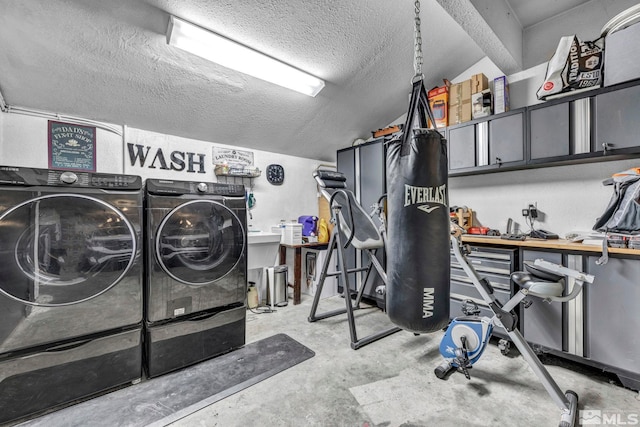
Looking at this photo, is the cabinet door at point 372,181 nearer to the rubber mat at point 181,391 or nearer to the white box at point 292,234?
the white box at point 292,234

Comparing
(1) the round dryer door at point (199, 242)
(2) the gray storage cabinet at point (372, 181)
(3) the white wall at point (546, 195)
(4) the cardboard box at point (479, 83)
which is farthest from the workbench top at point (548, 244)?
(1) the round dryer door at point (199, 242)

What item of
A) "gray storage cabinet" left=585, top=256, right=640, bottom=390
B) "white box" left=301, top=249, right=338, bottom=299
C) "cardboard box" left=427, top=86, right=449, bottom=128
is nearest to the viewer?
"gray storage cabinet" left=585, top=256, right=640, bottom=390

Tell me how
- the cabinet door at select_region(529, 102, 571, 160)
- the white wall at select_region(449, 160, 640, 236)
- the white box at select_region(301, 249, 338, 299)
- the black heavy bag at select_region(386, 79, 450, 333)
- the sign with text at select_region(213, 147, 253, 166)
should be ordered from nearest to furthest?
the black heavy bag at select_region(386, 79, 450, 333) < the cabinet door at select_region(529, 102, 571, 160) < the white wall at select_region(449, 160, 640, 236) < the sign with text at select_region(213, 147, 253, 166) < the white box at select_region(301, 249, 338, 299)

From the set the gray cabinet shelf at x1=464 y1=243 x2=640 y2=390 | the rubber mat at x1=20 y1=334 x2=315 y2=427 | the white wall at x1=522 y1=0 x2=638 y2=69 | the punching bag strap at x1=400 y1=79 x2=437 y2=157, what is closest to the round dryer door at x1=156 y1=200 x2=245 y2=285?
the rubber mat at x1=20 y1=334 x2=315 y2=427

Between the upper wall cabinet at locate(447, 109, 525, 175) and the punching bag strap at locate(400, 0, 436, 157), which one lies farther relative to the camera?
the upper wall cabinet at locate(447, 109, 525, 175)

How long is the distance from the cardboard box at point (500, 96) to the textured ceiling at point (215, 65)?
0.75ft

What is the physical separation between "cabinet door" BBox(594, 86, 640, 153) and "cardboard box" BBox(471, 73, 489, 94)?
992 millimetres

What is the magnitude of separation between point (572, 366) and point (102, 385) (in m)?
3.53

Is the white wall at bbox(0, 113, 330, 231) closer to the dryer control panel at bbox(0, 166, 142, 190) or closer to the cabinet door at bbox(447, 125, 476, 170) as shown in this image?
the dryer control panel at bbox(0, 166, 142, 190)

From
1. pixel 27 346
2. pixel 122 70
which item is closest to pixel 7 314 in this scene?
pixel 27 346

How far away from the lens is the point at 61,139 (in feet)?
8.30

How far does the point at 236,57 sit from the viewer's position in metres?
2.38

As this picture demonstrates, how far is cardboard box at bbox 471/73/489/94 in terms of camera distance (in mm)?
2887

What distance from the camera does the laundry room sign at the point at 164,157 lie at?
2922 mm
